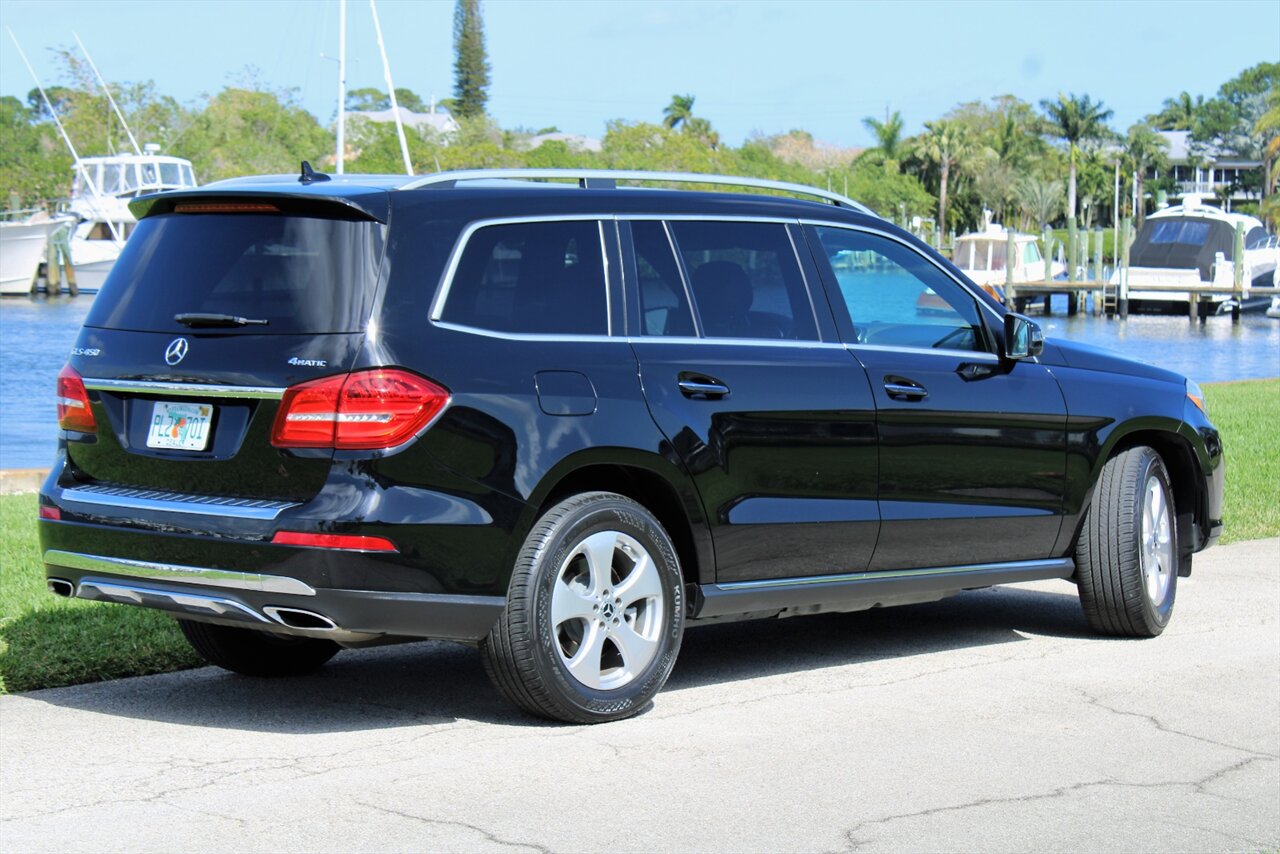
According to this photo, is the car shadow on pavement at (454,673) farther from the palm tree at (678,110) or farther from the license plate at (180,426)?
the palm tree at (678,110)

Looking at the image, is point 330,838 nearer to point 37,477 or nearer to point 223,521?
point 223,521

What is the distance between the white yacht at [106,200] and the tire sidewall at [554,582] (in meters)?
60.1

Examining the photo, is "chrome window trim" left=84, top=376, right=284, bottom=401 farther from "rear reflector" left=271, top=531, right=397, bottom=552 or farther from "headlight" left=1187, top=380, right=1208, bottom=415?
"headlight" left=1187, top=380, right=1208, bottom=415

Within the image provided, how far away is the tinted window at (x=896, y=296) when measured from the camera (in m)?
7.45

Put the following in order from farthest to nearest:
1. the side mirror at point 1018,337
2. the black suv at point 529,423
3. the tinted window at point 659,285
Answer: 1. the side mirror at point 1018,337
2. the tinted window at point 659,285
3. the black suv at point 529,423

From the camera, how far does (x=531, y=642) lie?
6.14 metres

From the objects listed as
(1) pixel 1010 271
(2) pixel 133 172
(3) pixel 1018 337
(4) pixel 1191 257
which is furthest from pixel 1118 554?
(4) pixel 1191 257

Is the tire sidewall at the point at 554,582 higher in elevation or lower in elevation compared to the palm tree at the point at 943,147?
lower

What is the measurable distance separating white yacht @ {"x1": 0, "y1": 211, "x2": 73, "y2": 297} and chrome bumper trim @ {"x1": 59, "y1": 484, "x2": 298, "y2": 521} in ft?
205

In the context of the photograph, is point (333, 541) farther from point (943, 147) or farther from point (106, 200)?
point (943, 147)

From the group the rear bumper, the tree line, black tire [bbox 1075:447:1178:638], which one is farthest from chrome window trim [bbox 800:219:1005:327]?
the tree line

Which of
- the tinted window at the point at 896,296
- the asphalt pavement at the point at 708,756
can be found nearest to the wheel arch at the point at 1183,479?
the asphalt pavement at the point at 708,756

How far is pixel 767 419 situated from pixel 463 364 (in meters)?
1.36

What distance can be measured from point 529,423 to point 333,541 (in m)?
0.78
